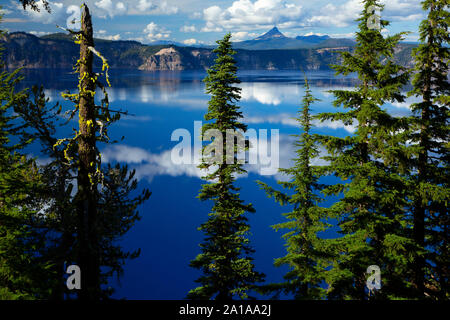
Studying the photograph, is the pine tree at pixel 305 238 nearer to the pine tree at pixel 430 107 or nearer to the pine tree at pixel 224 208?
the pine tree at pixel 224 208

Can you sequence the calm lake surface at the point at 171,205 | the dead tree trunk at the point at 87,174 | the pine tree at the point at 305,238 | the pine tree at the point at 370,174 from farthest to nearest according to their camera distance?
the calm lake surface at the point at 171,205, the pine tree at the point at 305,238, the pine tree at the point at 370,174, the dead tree trunk at the point at 87,174

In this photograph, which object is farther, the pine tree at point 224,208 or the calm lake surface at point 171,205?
the calm lake surface at point 171,205

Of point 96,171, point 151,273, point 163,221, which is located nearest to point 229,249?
point 96,171

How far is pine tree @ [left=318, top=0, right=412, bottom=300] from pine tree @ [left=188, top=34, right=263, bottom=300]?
22.0 feet

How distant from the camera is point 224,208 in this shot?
59.9ft

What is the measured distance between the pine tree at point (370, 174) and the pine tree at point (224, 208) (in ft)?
22.0

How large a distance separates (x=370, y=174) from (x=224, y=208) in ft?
29.6

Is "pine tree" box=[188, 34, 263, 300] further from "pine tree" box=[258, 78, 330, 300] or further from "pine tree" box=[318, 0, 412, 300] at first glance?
"pine tree" box=[318, 0, 412, 300]

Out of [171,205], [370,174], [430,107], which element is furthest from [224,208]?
[171,205]

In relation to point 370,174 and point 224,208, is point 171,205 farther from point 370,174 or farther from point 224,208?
point 370,174

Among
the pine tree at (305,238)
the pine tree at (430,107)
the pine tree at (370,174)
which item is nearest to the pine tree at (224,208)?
the pine tree at (305,238)

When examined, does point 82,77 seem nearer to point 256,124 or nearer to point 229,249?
point 229,249

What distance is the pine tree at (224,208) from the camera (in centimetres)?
1789
